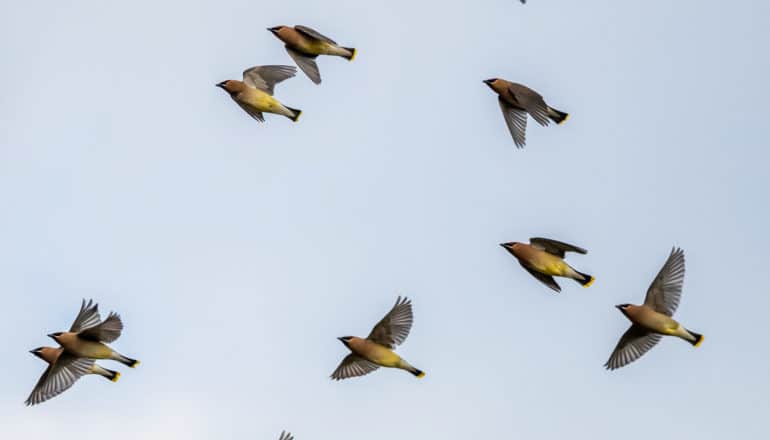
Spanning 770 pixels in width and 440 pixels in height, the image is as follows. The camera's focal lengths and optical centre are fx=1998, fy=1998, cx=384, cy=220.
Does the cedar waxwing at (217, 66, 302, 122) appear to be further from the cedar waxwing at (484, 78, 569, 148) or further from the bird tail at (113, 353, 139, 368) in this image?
the bird tail at (113, 353, 139, 368)

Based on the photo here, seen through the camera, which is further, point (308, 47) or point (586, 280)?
point (308, 47)

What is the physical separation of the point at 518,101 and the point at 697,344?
2705mm

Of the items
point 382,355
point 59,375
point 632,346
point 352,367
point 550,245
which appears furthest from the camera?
point 352,367

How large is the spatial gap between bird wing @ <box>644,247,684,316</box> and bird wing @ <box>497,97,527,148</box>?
1.76 meters

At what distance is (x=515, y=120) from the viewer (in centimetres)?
1814

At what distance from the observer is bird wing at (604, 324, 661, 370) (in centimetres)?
1742

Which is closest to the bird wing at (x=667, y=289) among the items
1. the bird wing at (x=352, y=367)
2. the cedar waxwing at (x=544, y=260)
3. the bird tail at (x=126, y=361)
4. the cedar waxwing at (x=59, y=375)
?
the cedar waxwing at (x=544, y=260)

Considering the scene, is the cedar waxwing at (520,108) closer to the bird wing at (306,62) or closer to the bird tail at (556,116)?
the bird tail at (556,116)

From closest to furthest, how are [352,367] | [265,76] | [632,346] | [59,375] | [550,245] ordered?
1. [550,245]
2. [632,346]
3. [59,375]
4. [352,367]
5. [265,76]

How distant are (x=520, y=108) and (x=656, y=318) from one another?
237cm

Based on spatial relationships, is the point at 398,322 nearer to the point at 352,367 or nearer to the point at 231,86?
the point at 352,367

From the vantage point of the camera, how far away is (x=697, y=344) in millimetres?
17125

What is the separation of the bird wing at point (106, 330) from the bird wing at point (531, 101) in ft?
13.2

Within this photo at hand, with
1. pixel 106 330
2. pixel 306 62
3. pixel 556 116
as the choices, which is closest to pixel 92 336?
pixel 106 330
